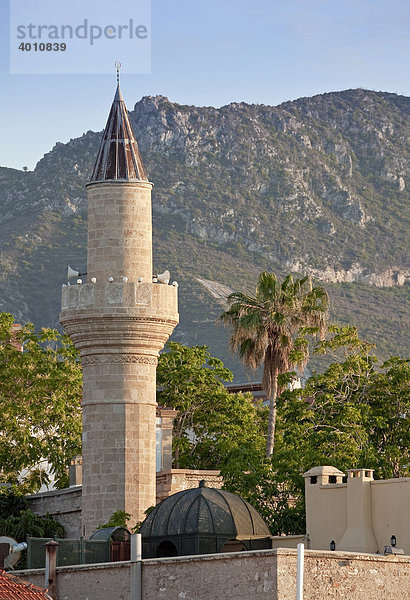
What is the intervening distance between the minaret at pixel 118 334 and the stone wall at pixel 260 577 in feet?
24.1

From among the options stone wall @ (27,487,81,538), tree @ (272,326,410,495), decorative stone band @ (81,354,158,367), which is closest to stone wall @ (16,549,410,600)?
decorative stone band @ (81,354,158,367)

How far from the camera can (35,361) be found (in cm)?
6656

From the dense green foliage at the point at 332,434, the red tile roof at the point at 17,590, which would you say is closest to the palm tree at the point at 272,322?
the dense green foliage at the point at 332,434

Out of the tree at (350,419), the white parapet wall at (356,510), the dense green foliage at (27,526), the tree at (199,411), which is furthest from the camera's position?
the tree at (199,411)

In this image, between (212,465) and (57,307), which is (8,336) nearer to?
(212,465)

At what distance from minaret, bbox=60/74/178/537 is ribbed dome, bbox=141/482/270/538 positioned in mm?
5126

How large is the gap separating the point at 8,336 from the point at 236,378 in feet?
272

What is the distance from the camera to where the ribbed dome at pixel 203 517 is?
128ft

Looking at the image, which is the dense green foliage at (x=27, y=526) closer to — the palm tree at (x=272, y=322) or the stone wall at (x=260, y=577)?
the palm tree at (x=272, y=322)

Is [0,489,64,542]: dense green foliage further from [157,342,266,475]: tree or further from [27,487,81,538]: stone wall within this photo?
[157,342,266,475]: tree

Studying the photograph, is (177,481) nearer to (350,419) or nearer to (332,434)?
(332,434)

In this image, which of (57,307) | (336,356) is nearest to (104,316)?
(336,356)

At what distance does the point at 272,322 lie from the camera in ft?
190

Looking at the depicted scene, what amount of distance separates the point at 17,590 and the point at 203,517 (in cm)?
601
